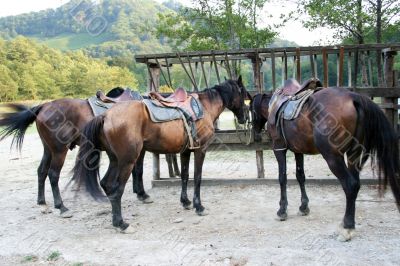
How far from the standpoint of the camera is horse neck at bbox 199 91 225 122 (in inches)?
210

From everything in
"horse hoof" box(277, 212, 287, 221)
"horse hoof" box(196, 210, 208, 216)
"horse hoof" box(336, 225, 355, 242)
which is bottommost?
"horse hoof" box(196, 210, 208, 216)

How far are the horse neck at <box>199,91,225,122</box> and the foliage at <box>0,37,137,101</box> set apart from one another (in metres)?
42.2

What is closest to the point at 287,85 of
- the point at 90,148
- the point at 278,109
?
the point at 278,109

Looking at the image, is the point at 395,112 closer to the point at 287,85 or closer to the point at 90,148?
the point at 287,85

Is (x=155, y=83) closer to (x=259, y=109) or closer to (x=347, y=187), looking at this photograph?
(x=259, y=109)

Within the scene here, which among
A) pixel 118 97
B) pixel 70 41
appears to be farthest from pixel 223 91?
pixel 70 41

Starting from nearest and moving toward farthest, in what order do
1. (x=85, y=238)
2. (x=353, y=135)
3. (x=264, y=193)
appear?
(x=353, y=135), (x=85, y=238), (x=264, y=193)

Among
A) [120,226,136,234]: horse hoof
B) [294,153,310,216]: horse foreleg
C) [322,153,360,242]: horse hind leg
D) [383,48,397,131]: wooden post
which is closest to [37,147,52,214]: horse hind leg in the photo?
[120,226,136,234]: horse hoof

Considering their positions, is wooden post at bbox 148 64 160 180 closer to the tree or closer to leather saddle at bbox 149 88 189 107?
leather saddle at bbox 149 88 189 107

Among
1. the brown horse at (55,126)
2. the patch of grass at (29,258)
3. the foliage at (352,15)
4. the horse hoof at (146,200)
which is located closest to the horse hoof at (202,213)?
the horse hoof at (146,200)

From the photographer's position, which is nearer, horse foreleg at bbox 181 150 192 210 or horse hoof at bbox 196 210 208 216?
Answer: horse hoof at bbox 196 210 208 216

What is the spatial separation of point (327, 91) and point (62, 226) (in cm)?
387

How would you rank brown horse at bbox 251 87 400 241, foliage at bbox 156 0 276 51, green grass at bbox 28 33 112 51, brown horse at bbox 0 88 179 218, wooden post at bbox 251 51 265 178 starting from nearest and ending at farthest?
1. brown horse at bbox 251 87 400 241
2. brown horse at bbox 0 88 179 218
3. wooden post at bbox 251 51 265 178
4. foliage at bbox 156 0 276 51
5. green grass at bbox 28 33 112 51

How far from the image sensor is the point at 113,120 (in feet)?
13.8
